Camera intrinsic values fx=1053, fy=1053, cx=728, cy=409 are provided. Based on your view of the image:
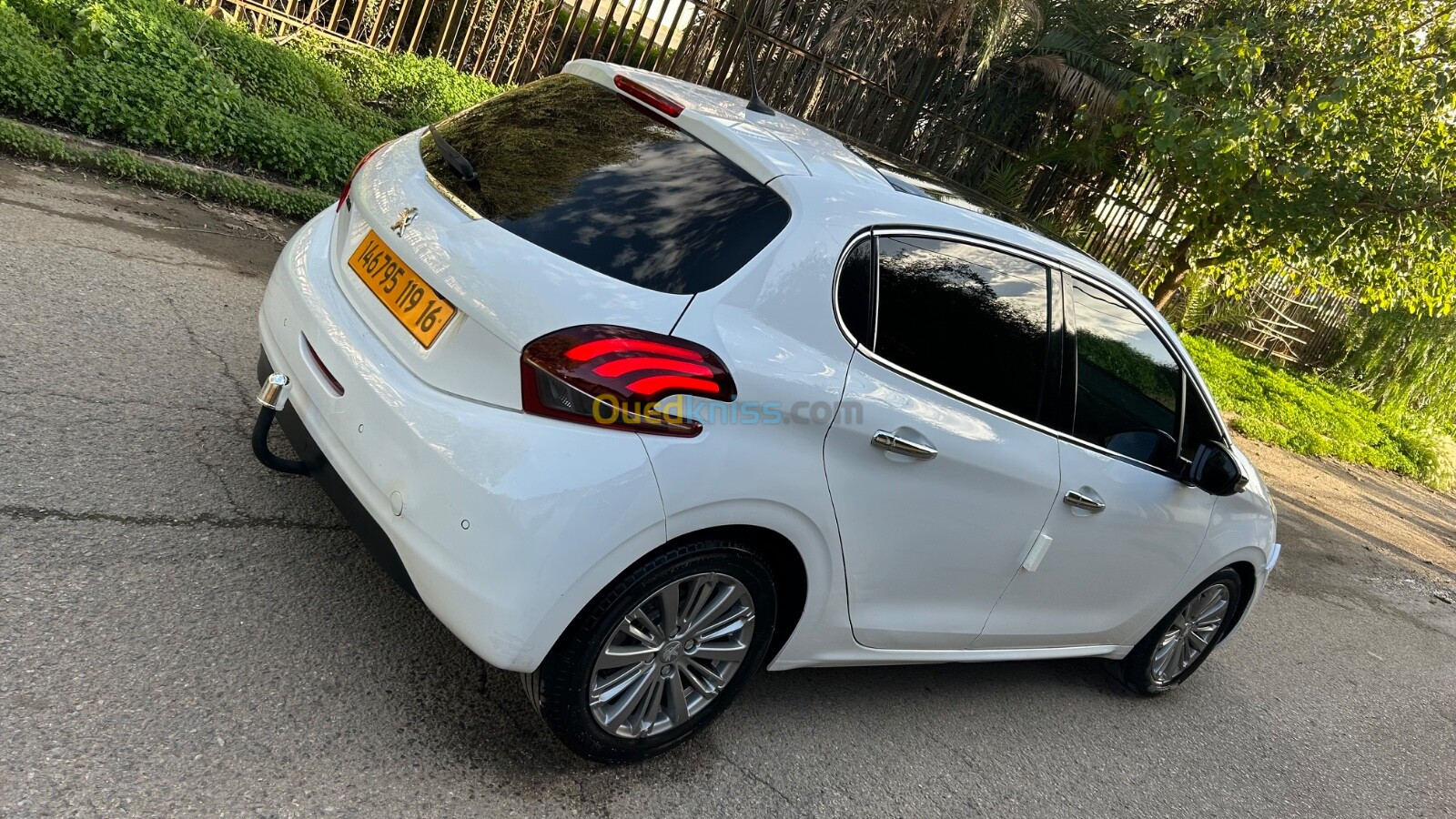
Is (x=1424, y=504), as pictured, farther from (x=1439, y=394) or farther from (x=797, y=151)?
(x=797, y=151)

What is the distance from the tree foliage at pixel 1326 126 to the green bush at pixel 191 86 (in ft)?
21.0

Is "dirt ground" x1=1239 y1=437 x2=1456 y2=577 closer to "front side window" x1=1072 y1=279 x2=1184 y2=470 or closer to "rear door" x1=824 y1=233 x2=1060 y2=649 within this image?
"front side window" x1=1072 y1=279 x2=1184 y2=470

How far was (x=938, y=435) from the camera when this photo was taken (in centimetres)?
305

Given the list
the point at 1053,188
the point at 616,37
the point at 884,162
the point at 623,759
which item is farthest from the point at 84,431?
the point at 1053,188

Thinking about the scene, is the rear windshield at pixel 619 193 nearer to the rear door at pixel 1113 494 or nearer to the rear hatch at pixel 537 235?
the rear hatch at pixel 537 235

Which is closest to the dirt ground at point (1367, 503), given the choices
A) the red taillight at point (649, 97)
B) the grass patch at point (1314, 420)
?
the grass patch at point (1314, 420)

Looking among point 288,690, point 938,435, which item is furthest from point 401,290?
point 938,435

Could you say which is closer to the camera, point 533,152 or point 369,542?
point 369,542

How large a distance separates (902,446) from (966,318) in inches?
19.7

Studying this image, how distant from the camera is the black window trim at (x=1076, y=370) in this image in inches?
137

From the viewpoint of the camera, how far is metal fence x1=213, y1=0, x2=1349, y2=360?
9000 mm

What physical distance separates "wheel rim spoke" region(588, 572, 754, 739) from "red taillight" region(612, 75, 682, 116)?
1.39m

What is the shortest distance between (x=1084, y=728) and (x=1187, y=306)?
11.9 metres

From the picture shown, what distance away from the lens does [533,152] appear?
309cm
